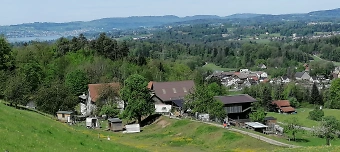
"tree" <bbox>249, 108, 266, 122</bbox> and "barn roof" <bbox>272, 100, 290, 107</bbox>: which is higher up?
"tree" <bbox>249, 108, 266, 122</bbox>

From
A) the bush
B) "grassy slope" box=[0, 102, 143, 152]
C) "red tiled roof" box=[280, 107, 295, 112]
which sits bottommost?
"red tiled roof" box=[280, 107, 295, 112]

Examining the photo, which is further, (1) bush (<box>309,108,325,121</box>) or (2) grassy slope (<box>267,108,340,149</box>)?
(1) bush (<box>309,108,325,121</box>)

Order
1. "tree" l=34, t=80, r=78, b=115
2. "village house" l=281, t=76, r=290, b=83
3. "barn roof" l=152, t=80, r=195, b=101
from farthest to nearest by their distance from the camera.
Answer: "village house" l=281, t=76, r=290, b=83, "barn roof" l=152, t=80, r=195, b=101, "tree" l=34, t=80, r=78, b=115

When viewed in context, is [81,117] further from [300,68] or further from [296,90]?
[300,68]

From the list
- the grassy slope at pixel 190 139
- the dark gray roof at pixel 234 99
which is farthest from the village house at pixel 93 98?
the dark gray roof at pixel 234 99

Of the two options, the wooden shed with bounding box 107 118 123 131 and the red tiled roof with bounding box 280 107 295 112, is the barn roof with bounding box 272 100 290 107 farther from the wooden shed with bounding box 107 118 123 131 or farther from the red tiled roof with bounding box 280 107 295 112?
the wooden shed with bounding box 107 118 123 131

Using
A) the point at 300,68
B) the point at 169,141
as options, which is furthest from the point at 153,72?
the point at 300,68

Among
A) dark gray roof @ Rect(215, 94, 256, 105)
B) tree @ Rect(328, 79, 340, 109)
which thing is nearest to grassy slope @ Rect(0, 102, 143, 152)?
dark gray roof @ Rect(215, 94, 256, 105)
